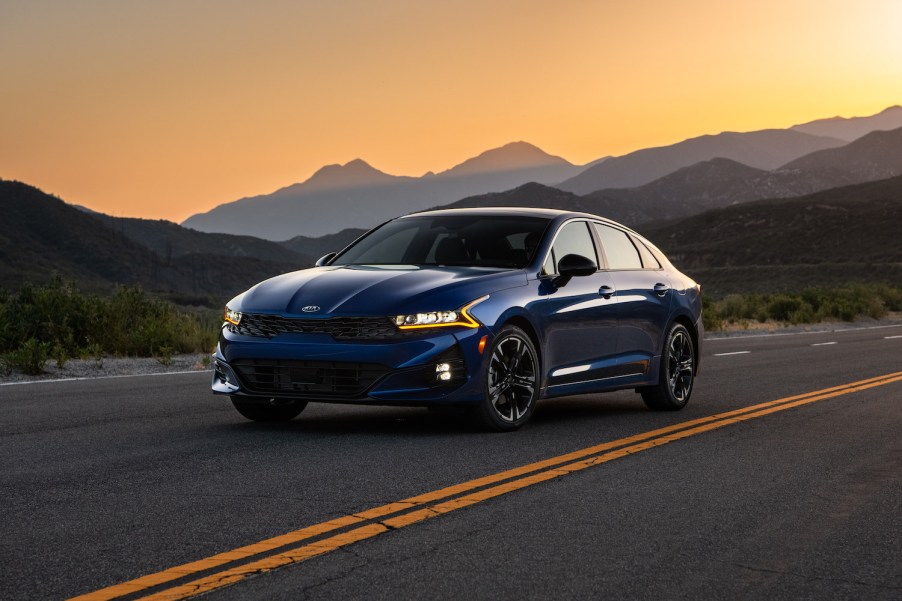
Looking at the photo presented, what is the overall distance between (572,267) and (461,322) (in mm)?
1395

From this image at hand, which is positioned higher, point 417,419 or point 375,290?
point 375,290

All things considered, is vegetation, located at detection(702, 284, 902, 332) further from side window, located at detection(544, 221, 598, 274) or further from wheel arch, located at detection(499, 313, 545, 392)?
wheel arch, located at detection(499, 313, 545, 392)

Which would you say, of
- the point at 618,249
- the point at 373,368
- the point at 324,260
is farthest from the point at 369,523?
the point at 618,249

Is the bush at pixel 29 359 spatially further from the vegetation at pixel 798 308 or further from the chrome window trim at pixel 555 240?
the vegetation at pixel 798 308

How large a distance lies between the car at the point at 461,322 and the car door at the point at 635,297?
0.02 meters

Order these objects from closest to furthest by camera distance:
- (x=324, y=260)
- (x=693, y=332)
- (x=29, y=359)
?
1. (x=324, y=260)
2. (x=693, y=332)
3. (x=29, y=359)

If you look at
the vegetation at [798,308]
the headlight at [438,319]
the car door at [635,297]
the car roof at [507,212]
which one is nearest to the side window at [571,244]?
the car roof at [507,212]

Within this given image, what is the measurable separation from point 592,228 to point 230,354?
3.67m

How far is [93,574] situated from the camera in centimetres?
484

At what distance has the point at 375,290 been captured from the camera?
8.76 meters

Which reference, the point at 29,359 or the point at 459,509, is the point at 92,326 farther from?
the point at 459,509

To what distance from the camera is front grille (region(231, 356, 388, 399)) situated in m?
8.52

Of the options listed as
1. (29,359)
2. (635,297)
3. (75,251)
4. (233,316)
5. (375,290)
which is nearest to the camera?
(375,290)

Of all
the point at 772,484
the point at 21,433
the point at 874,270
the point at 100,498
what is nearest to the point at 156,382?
the point at 21,433
